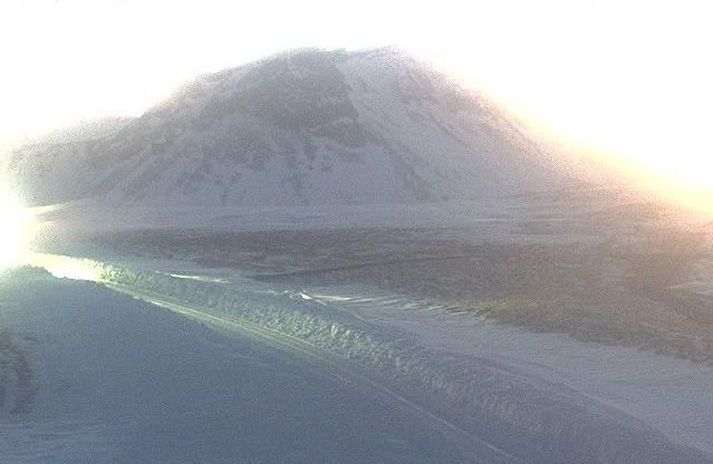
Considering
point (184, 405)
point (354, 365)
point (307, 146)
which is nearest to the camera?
point (184, 405)

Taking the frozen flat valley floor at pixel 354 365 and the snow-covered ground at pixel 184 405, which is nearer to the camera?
the snow-covered ground at pixel 184 405

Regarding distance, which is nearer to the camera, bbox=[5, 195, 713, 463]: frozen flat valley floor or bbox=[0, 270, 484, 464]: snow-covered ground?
bbox=[0, 270, 484, 464]: snow-covered ground

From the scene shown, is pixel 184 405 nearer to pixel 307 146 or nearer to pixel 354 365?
A: pixel 354 365

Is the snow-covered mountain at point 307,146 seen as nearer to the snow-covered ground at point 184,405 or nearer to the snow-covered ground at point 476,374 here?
the snow-covered ground at point 476,374

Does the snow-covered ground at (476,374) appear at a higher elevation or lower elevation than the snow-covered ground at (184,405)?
higher

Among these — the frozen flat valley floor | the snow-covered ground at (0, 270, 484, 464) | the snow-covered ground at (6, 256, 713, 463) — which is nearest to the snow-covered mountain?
the frozen flat valley floor

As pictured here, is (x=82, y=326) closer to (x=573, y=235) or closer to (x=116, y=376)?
(x=116, y=376)

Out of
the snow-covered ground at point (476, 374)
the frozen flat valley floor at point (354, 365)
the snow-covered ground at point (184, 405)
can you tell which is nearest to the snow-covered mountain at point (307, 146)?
the frozen flat valley floor at point (354, 365)

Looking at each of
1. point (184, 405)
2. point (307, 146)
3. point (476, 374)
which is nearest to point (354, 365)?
point (476, 374)

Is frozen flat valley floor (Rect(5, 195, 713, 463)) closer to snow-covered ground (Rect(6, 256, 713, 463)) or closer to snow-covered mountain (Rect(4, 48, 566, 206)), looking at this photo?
snow-covered ground (Rect(6, 256, 713, 463))

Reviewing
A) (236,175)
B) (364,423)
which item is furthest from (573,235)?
(236,175)
